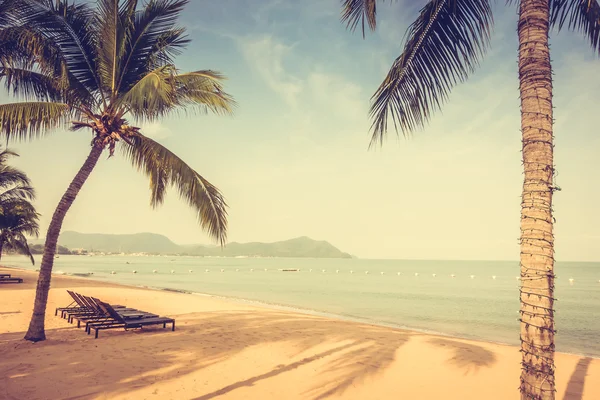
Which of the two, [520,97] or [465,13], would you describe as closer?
[520,97]

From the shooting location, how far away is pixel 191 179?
8.08 metres

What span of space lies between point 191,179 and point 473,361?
8.33m

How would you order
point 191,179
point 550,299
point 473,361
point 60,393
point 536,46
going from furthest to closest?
1. point 473,361
2. point 191,179
3. point 60,393
4. point 536,46
5. point 550,299

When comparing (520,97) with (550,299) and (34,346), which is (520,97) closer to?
(550,299)

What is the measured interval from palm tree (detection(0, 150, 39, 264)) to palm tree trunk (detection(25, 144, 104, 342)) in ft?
56.1

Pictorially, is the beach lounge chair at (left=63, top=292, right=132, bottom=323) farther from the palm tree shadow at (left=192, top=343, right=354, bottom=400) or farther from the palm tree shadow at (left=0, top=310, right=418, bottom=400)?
the palm tree shadow at (left=192, top=343, right=354, bottom=400)

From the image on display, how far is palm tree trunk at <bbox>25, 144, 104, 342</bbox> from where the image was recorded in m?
7.46

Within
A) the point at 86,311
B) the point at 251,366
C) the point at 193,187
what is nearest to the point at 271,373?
the point at 251,366

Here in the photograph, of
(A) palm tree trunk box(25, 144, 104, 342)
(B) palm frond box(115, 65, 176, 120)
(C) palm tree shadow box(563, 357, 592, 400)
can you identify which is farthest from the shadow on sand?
(B) palm frond box(115, 65, 176, 120)

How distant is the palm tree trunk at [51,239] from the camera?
7.46 metres

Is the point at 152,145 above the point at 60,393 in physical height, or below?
above

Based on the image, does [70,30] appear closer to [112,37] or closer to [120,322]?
[112,37]

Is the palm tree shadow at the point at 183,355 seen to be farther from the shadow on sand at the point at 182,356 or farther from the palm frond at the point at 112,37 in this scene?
the palm frond at the point at 112,37

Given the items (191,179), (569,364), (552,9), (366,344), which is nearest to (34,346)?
(191,179)
